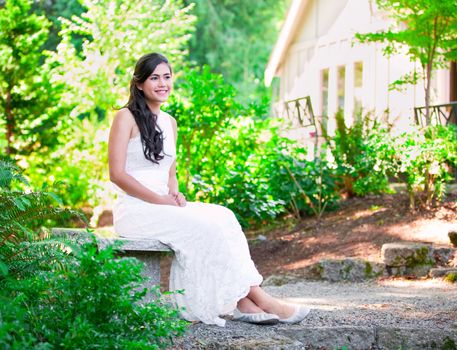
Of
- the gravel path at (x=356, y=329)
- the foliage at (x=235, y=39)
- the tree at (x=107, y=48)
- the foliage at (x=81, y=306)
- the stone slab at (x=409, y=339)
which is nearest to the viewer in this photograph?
the foliage at (x=81, y=306)

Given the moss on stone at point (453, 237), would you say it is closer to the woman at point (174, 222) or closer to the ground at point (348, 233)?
the ground at point (348, 233)

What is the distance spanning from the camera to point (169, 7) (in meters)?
18.9

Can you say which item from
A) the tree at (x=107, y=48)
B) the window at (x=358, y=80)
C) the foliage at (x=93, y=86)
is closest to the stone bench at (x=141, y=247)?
the foliage at (x=93, y=86)

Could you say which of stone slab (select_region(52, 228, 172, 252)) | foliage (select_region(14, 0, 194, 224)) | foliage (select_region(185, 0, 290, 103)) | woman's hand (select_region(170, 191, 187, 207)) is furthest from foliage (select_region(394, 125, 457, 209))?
foliage (select_region(185, 0, 290, 103))

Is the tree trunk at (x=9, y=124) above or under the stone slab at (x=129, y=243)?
above

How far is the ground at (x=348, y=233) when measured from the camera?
31.8 feet

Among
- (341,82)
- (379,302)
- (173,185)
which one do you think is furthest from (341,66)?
(173,185)

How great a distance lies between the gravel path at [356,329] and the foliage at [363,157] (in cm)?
336

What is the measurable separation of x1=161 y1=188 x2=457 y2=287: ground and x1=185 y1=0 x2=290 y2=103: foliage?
1874cm

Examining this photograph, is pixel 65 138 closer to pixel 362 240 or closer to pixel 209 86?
pixel 209 86

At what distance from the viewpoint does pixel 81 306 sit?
4277 millimetres

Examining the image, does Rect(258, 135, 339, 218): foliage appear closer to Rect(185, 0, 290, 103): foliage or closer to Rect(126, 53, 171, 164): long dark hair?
Rect(126, 53, 171, 164): long dark hair

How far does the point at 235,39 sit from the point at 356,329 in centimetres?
2717

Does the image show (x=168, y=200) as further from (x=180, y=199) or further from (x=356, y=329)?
(x=356, y=329)
